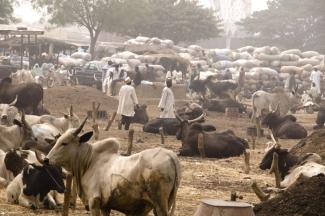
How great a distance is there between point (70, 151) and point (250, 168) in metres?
6.83

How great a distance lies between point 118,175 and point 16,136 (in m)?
5.82

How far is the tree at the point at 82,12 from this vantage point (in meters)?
51.4

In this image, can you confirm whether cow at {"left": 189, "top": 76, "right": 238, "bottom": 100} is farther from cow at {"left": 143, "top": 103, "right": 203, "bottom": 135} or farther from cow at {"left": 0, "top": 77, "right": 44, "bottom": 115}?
cow at {"left": 0, "top": 77, "right": 44, "bottom": 115}

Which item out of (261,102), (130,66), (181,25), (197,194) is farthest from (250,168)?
(181,25)

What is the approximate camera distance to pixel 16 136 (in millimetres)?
13414

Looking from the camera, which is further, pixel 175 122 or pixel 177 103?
pixel 177 103

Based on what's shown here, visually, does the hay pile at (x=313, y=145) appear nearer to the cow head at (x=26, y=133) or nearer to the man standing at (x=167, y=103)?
the man standing at (x=167, y=103)

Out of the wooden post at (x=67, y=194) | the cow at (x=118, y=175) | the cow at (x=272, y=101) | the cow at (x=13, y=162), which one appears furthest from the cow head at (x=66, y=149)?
the cow at (x=272, y=101)

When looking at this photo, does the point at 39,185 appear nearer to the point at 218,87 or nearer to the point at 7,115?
the point at 7,115

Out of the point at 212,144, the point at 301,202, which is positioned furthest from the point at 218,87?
the point at 301,202

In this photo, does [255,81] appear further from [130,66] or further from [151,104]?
[151,104]

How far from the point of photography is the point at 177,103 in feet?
97.7

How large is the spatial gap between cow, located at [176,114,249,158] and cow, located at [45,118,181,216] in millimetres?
7700

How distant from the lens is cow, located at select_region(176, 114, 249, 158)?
634 inches
